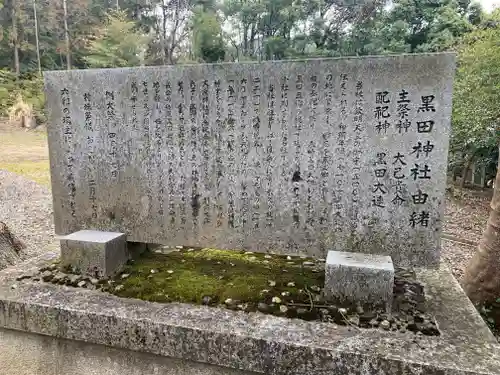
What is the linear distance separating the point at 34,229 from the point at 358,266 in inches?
242

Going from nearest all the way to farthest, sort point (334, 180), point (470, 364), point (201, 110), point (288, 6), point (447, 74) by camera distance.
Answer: point (470, 364), point (447, 74), point (334, 180), point (201, 110), point (288, 6)

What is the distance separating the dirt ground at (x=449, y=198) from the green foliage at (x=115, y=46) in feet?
22.0

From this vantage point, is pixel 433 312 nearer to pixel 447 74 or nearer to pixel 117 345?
pixel 447 74

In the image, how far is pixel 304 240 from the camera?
256cm

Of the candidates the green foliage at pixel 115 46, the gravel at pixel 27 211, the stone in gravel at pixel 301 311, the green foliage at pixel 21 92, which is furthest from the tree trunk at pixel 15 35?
the stone in gravel at pixel 301 311

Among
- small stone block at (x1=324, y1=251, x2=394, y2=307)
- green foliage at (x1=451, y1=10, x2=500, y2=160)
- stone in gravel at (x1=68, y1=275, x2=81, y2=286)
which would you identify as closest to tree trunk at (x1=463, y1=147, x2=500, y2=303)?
small stone block at (x1=324, y1=251, x2=394, y2=307)

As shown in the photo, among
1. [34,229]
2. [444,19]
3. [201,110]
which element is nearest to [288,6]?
[444,19]

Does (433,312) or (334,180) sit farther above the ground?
(334,180)

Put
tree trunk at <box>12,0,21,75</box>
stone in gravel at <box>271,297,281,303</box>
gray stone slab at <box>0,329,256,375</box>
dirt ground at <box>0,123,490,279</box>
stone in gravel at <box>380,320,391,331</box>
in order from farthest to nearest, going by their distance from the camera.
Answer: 1. tree trunk at <box>12,0,21,75</box>
2. dirt ground at <box>0,123,490,279</box>
3. stone in gravel at <box>271,297,281,303</box>
4. gray stone slab at <box>0,329,256,375</box>
5. stone in gravel at <box>380,320,391,331</box>

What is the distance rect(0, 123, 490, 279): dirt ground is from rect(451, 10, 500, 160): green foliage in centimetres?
189

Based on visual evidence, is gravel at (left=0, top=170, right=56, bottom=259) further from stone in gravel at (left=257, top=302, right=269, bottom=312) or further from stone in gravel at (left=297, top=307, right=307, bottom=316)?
stone in gravel at (left=297, top=307, right=307, bottom=316)

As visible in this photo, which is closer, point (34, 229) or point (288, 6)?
point (34, 229)

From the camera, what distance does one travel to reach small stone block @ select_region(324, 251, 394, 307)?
223 centimetres

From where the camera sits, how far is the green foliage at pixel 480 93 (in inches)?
311
